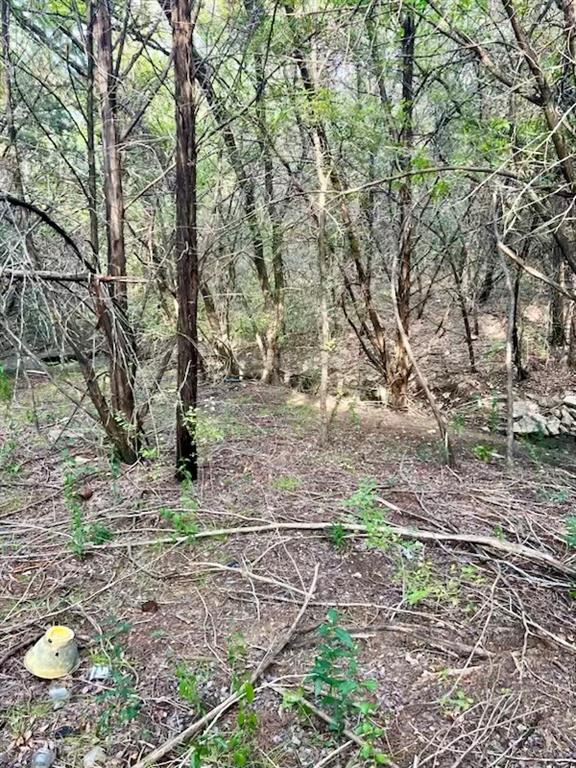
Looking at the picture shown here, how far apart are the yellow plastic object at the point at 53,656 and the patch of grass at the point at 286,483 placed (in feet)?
6.22

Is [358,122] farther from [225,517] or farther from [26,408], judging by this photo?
[26,408]

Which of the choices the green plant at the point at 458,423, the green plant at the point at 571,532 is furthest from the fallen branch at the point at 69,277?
the green plant at the point at 458,423

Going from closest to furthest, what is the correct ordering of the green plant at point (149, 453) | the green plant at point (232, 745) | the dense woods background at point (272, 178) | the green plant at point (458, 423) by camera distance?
the green plant at point (232, 745) < the dense woods background at point (272, 178) < the green plant at point (149, 453) < the green plant at point (458, 423)

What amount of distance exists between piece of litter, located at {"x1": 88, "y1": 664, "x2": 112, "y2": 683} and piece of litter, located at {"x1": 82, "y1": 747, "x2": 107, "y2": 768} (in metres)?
0.33

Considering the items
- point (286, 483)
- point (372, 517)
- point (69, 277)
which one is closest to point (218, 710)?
point (372, 517)

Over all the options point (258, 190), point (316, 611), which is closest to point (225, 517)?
point (316, 611)

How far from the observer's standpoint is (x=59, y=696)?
2062 mm

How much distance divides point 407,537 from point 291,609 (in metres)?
0.93

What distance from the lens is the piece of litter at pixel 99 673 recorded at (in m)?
2.15

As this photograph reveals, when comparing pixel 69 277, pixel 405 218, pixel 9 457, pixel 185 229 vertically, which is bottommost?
pixel 9 457

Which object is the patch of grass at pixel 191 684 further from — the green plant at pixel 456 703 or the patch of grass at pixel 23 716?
the green plant at pixel 456 703

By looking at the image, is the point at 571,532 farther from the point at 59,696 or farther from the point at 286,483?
the point at 59,696

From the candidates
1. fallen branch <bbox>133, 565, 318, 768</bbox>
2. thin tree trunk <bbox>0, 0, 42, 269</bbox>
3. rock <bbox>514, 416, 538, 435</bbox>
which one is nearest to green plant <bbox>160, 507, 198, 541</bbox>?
fallen branch <bbox>133, 565, 318, 768</bbox>

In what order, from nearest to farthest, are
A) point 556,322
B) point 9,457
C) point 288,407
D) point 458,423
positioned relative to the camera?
point 9,457, point 458,423, point 288,407, point 556,322
